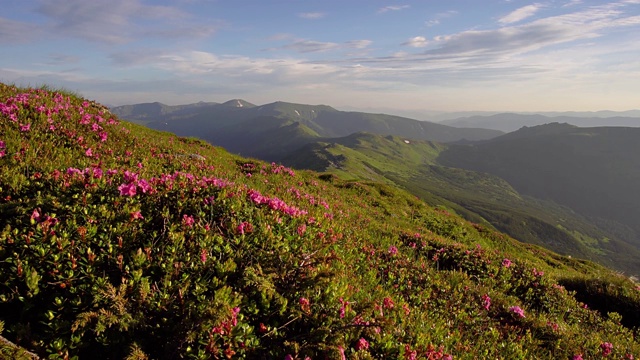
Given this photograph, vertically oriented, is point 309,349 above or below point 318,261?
below

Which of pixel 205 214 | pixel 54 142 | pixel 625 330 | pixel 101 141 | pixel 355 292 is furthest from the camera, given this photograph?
pixel 101 141

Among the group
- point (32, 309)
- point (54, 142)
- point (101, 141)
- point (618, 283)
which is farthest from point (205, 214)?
point (618, 283)

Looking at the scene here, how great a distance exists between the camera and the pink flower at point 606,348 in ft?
22.0

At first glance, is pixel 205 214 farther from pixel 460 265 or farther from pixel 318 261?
pixel 460 265

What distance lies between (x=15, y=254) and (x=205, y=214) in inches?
108

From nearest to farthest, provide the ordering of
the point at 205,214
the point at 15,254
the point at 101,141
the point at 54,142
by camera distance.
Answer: the point at 15,254 → the point at 205,214 → the point at 54,142 → the point at 101,141

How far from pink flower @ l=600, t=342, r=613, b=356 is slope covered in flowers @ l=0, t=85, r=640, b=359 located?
0.07 feet

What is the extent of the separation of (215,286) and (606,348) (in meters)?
7.86

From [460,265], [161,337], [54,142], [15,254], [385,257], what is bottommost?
[460,265]

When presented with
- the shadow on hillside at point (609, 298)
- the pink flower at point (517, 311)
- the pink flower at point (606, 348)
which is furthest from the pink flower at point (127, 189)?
the shadow on hillside at point (609, 298)

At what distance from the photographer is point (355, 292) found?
5734 mm

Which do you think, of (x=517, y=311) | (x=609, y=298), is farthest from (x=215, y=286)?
(x=609, y=298)

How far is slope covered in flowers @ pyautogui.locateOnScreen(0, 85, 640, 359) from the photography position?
3.97 metres

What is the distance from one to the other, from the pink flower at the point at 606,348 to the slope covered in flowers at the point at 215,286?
0.02 metres
